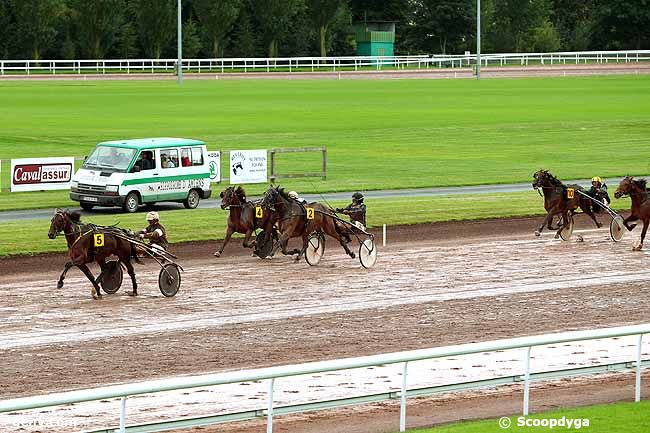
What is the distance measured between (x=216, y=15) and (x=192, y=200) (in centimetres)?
6463

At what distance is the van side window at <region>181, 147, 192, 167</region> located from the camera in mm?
34562

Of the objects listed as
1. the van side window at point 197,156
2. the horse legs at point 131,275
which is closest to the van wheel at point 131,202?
the van side window at point 197,156

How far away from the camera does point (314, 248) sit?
25266mm

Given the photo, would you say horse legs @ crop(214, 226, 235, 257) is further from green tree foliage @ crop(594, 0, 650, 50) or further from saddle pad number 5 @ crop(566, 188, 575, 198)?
green tree foliage @ crop(594, 0, 650, 50)

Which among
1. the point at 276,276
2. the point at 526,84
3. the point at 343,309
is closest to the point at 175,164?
the point at 276,276

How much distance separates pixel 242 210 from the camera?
2550cm

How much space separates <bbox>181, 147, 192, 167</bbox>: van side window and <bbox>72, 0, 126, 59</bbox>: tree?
59.1 meters

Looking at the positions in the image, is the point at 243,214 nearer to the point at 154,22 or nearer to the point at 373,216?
the point at 373,216

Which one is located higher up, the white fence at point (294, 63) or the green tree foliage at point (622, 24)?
the green tree foliage at point (622, 24)

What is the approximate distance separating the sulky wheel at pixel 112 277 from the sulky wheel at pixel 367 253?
15.8ft

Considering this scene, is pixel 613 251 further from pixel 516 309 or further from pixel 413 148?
pixel 413 148

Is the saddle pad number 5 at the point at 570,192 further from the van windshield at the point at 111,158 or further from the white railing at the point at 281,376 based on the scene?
the white railing at the point at 281,376

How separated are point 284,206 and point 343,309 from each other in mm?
4457

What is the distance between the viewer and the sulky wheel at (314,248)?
25.2 metres
